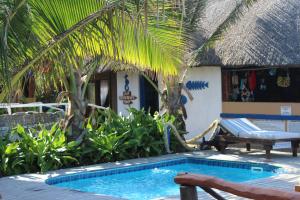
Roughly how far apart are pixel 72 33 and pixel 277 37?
9036 mm

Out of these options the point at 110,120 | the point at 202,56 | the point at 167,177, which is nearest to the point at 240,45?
the point at 202,56

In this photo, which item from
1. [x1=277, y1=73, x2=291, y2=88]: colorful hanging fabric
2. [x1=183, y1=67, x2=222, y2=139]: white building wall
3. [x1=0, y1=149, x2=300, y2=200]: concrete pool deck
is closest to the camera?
[x1=0, y1=149, x2=300, y2=200]: concrete pool deck

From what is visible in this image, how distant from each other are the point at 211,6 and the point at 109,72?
13.0 feet

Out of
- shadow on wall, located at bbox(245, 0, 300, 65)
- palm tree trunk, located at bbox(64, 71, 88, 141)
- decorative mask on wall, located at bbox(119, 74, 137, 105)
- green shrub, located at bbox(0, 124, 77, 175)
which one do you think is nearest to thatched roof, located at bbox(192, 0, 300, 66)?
shadow on wall, located at bbox(245, 0, 300, 65)

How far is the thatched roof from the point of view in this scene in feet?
44.0

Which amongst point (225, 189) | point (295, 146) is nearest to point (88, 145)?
point (295, 146)

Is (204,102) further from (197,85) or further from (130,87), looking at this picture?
(130,87)

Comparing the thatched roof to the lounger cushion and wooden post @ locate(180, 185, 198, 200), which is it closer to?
the lounger cushion

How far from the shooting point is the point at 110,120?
41.3ft

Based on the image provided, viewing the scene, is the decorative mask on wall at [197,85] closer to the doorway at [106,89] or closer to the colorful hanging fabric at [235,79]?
the colorful hanging fabric at [235,79]

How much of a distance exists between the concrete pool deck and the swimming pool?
20cm

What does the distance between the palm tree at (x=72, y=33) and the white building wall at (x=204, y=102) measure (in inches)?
333

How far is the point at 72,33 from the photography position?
5.90 metres

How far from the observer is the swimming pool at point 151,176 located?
369 inches
